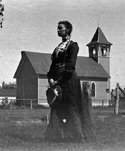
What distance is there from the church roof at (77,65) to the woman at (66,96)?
109ft

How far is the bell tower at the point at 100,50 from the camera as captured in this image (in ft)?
158

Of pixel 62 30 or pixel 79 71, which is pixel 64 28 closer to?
pixel 62 30

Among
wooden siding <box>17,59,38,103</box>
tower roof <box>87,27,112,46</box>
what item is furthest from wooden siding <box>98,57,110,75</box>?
wooden siding <box>17,59,38,103</box>

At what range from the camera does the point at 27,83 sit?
4219cm

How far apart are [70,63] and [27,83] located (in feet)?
121

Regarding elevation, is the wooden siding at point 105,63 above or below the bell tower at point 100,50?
below

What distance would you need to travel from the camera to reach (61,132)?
5852 millimetres

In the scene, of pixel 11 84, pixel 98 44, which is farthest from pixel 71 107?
pixel 11 84

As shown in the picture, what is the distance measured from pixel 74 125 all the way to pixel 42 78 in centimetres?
3408

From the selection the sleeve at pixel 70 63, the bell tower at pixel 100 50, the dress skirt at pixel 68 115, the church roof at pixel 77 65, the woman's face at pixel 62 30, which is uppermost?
the bell tower at pixel 100 50

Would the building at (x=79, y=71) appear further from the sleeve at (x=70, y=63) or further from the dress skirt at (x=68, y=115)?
the sleeve at (x=70, y=63)

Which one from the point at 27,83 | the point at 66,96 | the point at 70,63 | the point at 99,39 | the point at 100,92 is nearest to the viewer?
the point at 70,63

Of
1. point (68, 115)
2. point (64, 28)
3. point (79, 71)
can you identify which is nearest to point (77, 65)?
point (79, 71)

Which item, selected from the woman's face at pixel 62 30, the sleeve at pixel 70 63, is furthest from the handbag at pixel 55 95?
the woman's face at pixel 62 30
